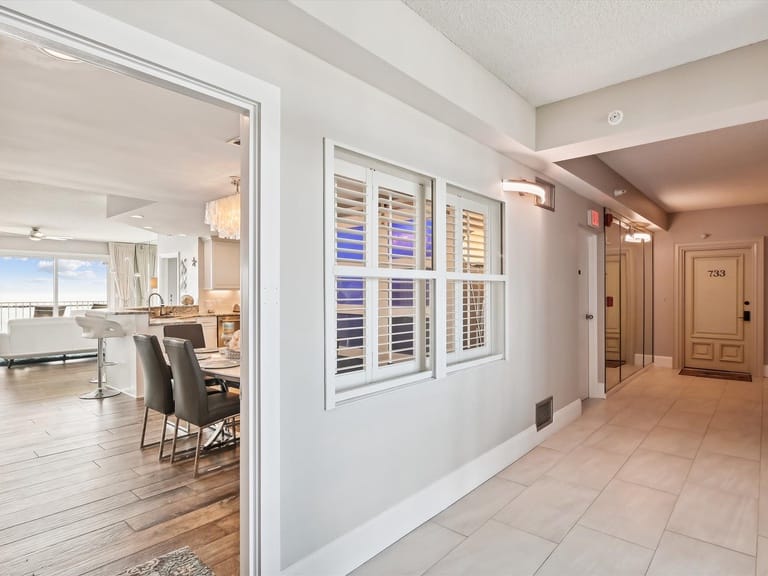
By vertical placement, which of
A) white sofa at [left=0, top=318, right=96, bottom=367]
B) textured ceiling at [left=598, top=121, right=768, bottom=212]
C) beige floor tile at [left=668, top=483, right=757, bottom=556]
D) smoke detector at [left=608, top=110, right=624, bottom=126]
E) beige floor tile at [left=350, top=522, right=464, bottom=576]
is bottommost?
beige floor tile at [left=668, top=483, right=757, bottom=556]

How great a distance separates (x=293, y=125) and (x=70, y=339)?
28.2 feet

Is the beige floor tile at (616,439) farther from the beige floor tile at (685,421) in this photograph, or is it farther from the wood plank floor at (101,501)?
the wood plank floor at (101,501)

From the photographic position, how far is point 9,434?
13.3 ft

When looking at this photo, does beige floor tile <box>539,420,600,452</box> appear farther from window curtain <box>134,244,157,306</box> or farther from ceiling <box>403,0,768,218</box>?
window curtain <box>134,244,157,306</box>

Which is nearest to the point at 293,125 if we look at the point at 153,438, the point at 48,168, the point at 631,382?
the point at 153,438

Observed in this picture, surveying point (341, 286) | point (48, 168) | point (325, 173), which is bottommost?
point (341, 286)

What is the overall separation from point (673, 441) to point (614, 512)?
170cm

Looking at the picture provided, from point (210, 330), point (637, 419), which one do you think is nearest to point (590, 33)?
point (637, 419)

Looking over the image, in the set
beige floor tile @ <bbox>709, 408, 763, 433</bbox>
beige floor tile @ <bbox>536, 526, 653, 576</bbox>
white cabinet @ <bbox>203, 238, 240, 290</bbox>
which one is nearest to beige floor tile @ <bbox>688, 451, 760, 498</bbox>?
beige floor tile @ <bbox>709, 408, 763, 433</bbox>

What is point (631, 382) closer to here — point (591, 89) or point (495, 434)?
point (495, 434)

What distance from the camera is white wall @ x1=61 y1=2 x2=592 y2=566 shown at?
1.71 metres

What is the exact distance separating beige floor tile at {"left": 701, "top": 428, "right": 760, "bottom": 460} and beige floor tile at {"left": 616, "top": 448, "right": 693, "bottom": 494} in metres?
0.49

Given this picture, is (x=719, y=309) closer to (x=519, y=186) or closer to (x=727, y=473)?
(x=727, y=473)

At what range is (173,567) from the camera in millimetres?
2080
